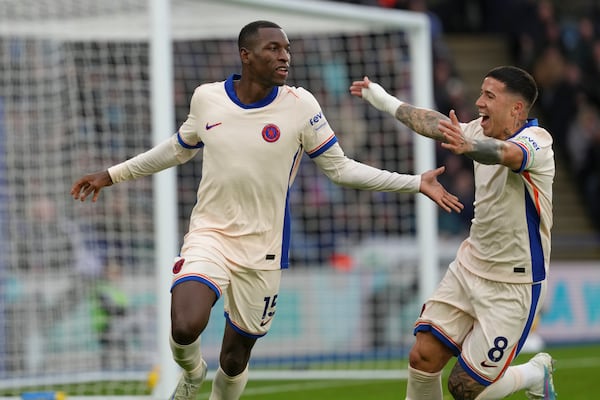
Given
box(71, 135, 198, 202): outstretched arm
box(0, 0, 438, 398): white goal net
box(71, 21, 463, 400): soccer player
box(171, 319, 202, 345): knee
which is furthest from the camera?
box(0, 0, 438, 398): white goal net

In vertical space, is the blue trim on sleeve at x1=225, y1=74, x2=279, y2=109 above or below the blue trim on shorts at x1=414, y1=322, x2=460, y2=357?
above

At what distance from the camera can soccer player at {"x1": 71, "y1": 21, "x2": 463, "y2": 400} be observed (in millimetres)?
7859

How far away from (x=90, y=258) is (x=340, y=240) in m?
3.72

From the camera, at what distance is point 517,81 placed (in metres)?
7.64

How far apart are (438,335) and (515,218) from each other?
874mm

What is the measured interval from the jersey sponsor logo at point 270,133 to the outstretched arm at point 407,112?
0.75 meters

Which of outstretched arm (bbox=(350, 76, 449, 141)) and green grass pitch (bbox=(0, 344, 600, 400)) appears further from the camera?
green grass pitch (bbox=(0, 344, 600, 400))

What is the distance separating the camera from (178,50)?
15.6 m

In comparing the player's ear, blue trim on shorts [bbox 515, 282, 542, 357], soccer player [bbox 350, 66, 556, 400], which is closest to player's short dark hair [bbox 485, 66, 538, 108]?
soccer player [bbox 350, 66, 556, 400]

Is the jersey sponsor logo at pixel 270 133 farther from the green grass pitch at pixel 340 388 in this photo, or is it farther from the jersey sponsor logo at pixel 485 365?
the green grass pitch at pixel 340 388

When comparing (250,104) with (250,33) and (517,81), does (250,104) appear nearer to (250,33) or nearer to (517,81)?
(250,33)

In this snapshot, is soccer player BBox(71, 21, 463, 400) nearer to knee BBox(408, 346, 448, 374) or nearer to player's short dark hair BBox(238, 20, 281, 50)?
player's short dark hair BBox(238, 20, 281, 50)

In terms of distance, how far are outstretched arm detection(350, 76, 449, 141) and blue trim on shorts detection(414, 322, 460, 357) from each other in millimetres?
1163

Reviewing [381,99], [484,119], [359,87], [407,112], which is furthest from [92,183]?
[484,119]
